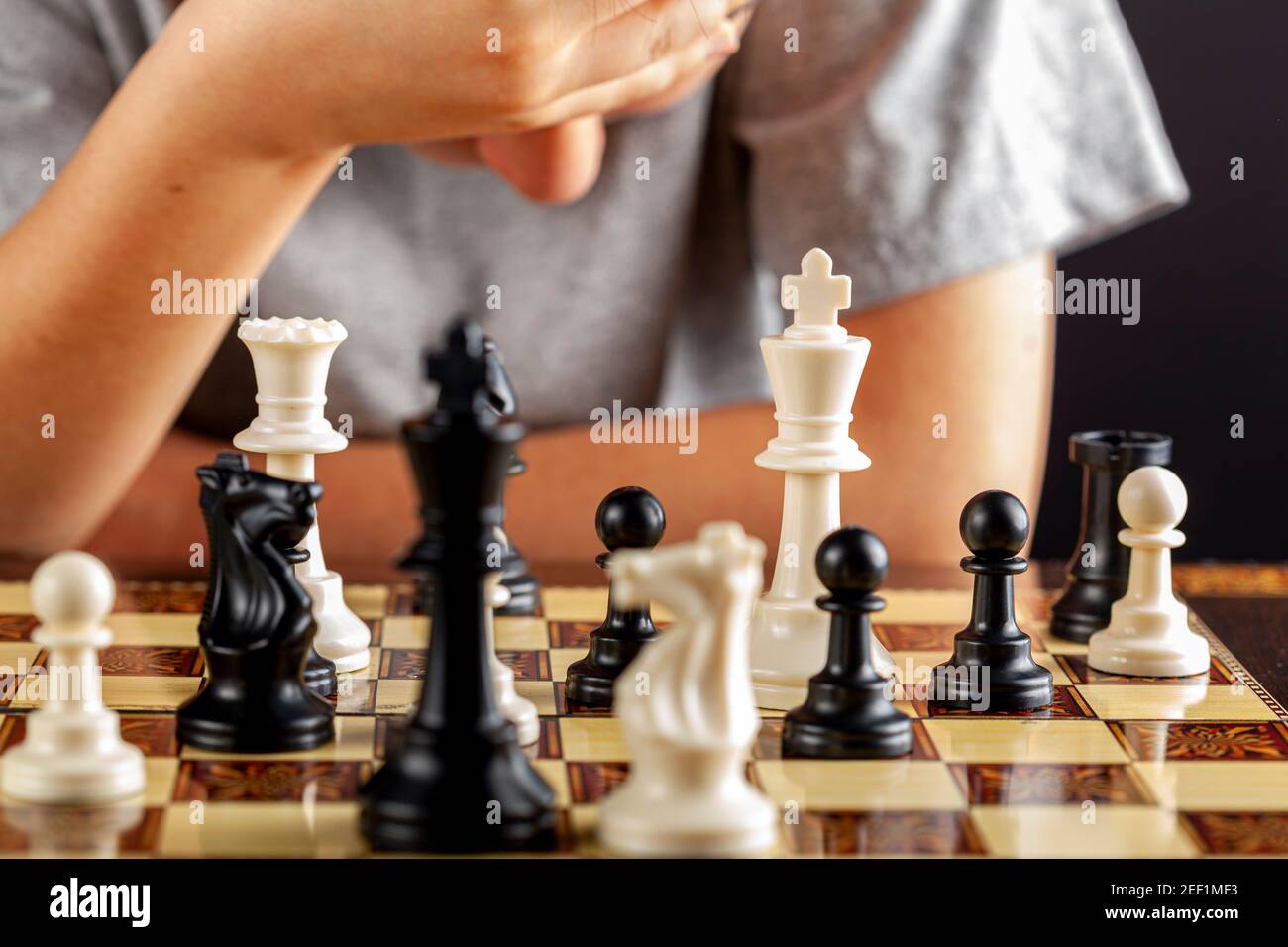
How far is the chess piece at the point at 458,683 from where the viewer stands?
74cm

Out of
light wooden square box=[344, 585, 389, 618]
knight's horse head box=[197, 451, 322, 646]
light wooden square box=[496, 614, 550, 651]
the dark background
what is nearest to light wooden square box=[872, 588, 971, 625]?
light wooden square box=[496, 614, 550, 651]

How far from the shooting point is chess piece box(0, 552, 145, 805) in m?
0.79

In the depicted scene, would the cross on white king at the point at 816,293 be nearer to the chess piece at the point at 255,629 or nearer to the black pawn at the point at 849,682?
the black pawn at the point at 849,682

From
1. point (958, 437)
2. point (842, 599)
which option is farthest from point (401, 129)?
point (958, 437)

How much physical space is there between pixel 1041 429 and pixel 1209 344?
1.88 ft

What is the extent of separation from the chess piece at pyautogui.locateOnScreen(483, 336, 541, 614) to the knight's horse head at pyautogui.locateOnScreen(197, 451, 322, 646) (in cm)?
12

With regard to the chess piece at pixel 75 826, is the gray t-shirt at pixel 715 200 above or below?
above

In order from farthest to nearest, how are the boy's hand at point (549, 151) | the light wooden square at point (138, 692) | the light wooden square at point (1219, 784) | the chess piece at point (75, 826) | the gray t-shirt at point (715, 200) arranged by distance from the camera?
the gray t-shirt at point (715, 200)
the boy's hand at point (549, 151)
the light wooden square at point (138, 692)
the light wooden square at point (1219, 784)
the chess piece at point (75, 826)

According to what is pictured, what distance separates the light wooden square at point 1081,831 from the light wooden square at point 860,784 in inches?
1.2

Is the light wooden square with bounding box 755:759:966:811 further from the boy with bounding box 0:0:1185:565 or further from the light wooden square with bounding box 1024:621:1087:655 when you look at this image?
the boy with bounding box 0:0:1185:565

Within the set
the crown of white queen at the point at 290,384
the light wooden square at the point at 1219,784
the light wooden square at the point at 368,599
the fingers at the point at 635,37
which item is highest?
the fingers at the point at 635,37

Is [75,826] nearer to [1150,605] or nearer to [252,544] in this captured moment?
[252,544]

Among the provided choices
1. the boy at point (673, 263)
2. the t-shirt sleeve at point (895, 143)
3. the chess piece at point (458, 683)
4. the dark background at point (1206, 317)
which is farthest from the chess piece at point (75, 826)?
the dark background at point (1206, 317)

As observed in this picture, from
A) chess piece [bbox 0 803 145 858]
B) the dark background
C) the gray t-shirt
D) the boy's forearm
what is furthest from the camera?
the dark background
